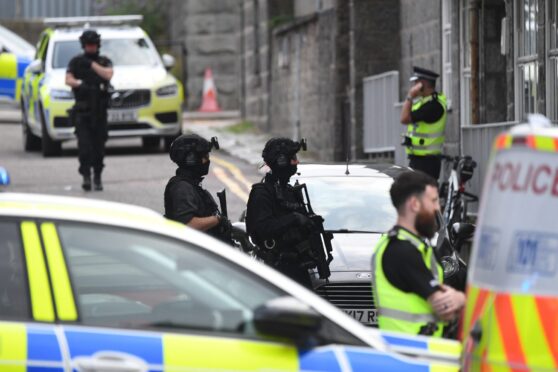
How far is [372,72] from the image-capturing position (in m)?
24.4

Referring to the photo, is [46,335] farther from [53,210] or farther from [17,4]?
[17,4]

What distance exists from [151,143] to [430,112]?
10.8m

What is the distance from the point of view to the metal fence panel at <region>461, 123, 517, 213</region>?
17.6 metres

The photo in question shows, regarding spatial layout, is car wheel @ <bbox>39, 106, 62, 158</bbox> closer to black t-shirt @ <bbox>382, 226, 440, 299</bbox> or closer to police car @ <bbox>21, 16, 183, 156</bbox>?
police car @ <bbox>21, 16, 183, 156</bbox>

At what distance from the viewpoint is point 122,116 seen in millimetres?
25234

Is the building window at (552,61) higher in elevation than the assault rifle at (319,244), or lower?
higher

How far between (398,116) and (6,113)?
17.8m

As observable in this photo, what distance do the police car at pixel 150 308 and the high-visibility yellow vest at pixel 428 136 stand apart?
10.9m

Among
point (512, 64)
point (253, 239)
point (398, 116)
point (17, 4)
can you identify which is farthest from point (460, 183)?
point (17, 4)

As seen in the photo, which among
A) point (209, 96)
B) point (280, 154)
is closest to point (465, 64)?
point (280, 154)

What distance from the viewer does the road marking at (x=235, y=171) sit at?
2156cm

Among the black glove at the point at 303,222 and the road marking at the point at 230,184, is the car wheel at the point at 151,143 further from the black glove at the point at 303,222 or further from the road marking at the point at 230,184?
the black glove at the point at 303,222

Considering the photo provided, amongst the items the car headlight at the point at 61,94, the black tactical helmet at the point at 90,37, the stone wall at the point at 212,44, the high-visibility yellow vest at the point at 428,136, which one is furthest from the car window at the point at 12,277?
the stone wall at the point at 212,44

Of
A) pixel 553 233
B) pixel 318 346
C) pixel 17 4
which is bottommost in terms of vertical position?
pixel 318 346
